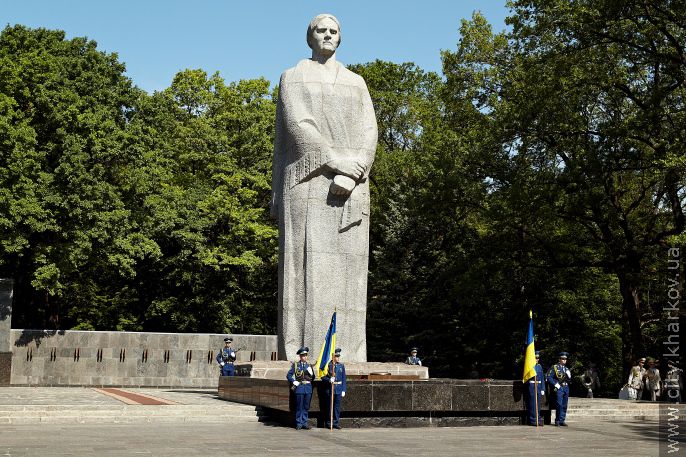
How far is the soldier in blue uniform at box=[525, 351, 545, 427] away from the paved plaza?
42 cm

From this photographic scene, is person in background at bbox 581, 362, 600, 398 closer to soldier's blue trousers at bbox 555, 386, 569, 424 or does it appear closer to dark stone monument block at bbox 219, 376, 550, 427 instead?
soldier's blue trousers at bbox 555, 386, 569, 424

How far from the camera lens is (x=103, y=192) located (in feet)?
103

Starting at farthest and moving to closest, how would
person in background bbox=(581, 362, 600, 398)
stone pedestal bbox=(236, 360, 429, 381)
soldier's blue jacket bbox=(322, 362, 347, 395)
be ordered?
person in background bbox=(581, 362, 600, 398) < stone pedestal bbox=(236, 360, 429, 381) < soldier's blue jacket bbox=(322, 362, 347, 395)

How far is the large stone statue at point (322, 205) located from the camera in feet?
64.6

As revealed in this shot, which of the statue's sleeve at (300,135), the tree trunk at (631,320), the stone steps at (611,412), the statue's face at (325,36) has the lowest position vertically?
the stone steps at (611,412)

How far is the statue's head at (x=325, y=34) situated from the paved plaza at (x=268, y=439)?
8.00m

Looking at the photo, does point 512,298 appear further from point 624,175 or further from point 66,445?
point 66,445

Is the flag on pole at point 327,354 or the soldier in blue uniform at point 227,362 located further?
the soldier in blue uniform at point 227,362

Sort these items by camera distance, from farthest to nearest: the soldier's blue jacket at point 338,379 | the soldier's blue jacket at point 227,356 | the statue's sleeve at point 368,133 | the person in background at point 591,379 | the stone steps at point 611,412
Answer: the person in background at point 591,379, the soldier's blue jacket at point 227,356, the stone steps at point 611,412, the statue's sleeve at point 368,133, the soldier's blue jacket at point 338,379

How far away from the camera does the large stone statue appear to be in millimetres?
19703

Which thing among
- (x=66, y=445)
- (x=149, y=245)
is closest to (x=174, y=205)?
(x=149, y=245)

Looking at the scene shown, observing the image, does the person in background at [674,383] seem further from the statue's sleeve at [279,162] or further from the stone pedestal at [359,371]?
the statue's sleeve at [279,162]

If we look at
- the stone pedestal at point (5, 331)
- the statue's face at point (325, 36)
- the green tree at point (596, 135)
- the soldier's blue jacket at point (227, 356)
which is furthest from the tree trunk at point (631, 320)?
the stone pedestal at point (5, 331)

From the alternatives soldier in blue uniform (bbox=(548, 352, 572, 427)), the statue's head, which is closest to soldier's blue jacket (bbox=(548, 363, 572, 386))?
soldier in blue uniform (bbox=(548, 352, 572, 427))
